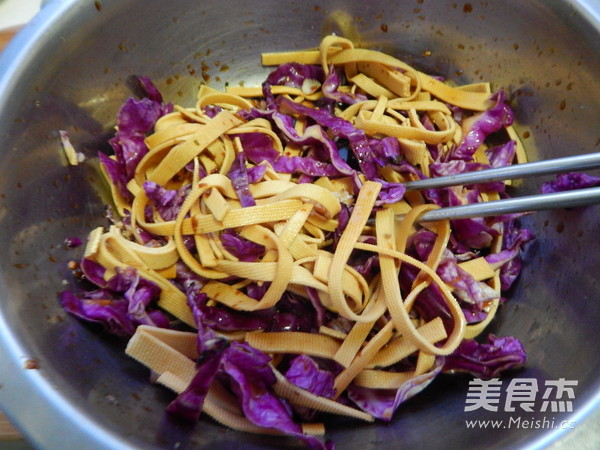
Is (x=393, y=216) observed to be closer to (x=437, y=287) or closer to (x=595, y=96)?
(x=437, y=287)

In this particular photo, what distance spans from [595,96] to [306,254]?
0.87 metres

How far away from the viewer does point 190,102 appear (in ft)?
5.09

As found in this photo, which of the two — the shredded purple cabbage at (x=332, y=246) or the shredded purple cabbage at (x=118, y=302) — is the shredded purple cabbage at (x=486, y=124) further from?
the shredded purple cabbage at (x=118, y=302)

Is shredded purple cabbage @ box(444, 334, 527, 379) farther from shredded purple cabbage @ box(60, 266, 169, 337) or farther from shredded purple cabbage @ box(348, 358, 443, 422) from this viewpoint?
shredded purple cabbage @ box(60, 266, 169, 337)

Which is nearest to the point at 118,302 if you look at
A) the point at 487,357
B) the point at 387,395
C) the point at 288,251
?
the point at 288,251

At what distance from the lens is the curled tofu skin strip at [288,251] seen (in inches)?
42.7

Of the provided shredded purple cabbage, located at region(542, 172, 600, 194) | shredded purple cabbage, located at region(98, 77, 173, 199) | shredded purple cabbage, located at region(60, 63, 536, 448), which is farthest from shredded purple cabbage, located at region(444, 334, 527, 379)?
shredded purple cabbage, located at region(98, 77, 173, 199)

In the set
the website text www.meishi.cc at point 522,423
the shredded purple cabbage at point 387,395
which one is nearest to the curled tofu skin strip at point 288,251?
the shredded purple cabbage at point 387,395

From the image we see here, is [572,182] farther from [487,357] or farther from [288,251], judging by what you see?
[288,251]

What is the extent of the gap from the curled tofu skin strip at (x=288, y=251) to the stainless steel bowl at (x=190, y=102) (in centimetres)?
9

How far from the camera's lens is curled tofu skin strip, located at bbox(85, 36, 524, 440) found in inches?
42.7

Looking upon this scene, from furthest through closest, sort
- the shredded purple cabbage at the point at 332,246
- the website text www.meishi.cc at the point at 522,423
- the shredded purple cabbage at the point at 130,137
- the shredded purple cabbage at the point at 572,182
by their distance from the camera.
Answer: the shredded purple cabbage at the point at 130,137 → the shredded purple cabbage at the point at 572,182 → the shredded purple cabbage at the point at 332,246 → the website text www.meishi.cc at the point at 522,423

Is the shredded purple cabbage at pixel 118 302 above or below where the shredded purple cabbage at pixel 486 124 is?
below

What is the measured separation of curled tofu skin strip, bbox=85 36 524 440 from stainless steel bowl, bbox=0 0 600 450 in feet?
0.30
